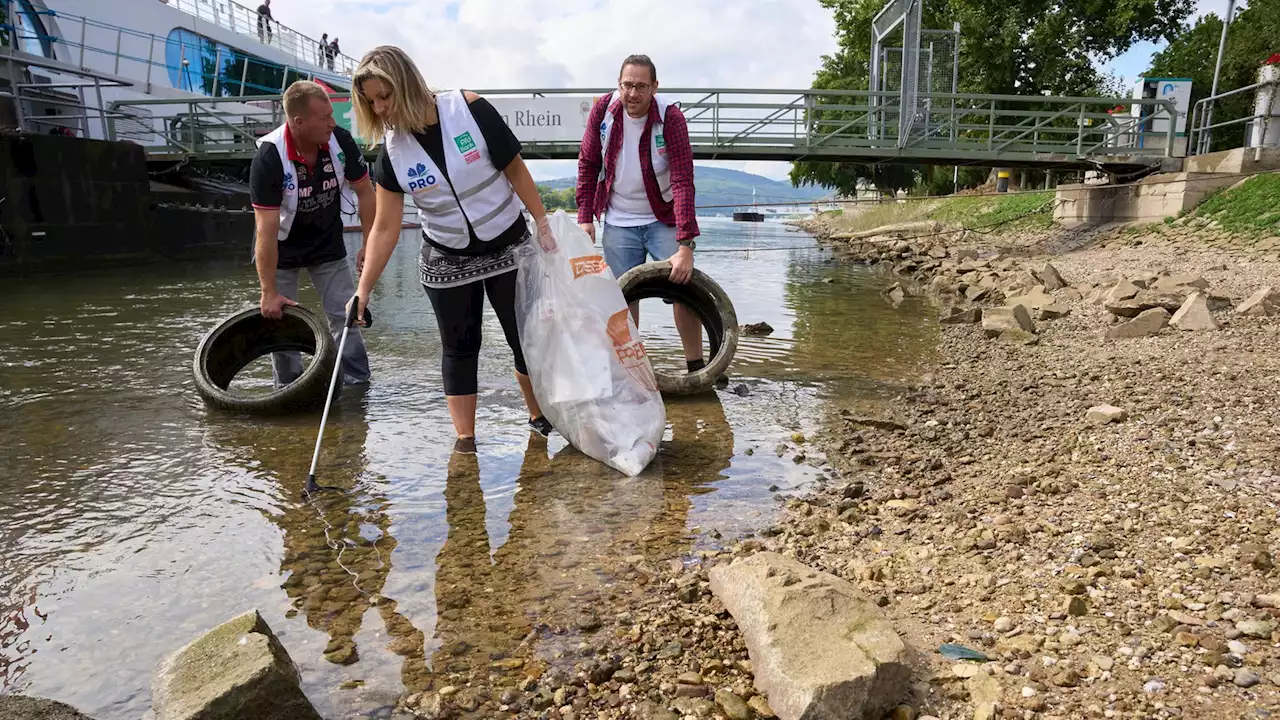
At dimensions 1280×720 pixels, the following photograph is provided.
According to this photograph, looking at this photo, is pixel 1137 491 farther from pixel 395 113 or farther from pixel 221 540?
pixel 221 540

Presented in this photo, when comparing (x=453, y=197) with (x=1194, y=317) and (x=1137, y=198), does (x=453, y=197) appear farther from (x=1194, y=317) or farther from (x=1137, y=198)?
(x=1137, y=198)

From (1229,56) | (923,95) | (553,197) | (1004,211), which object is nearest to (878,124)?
(923,95)

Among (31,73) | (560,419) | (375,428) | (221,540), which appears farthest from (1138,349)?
(31,73)

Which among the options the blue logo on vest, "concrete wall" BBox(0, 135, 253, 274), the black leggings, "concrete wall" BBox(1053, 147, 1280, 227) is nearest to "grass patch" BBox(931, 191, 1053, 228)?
"concrete wall" BBox(1053, 147, 1280, 227)

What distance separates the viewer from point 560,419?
3881 mm

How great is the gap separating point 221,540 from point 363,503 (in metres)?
0.54

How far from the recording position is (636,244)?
16.6ft

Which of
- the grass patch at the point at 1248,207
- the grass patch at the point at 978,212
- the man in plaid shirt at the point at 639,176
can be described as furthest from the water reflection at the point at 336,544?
the grass patch at the point at 978,212

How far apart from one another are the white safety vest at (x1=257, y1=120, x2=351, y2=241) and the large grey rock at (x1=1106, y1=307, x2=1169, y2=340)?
516 centimetres

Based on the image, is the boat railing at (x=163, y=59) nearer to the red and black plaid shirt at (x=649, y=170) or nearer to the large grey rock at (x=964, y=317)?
the red and black plaid shirt at (x=649, y=170)

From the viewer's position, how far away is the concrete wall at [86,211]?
46.2ft

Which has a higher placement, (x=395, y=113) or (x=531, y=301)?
(x=395, y=113)

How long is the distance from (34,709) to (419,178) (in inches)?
87.1

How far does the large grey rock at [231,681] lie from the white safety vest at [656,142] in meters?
3.29
